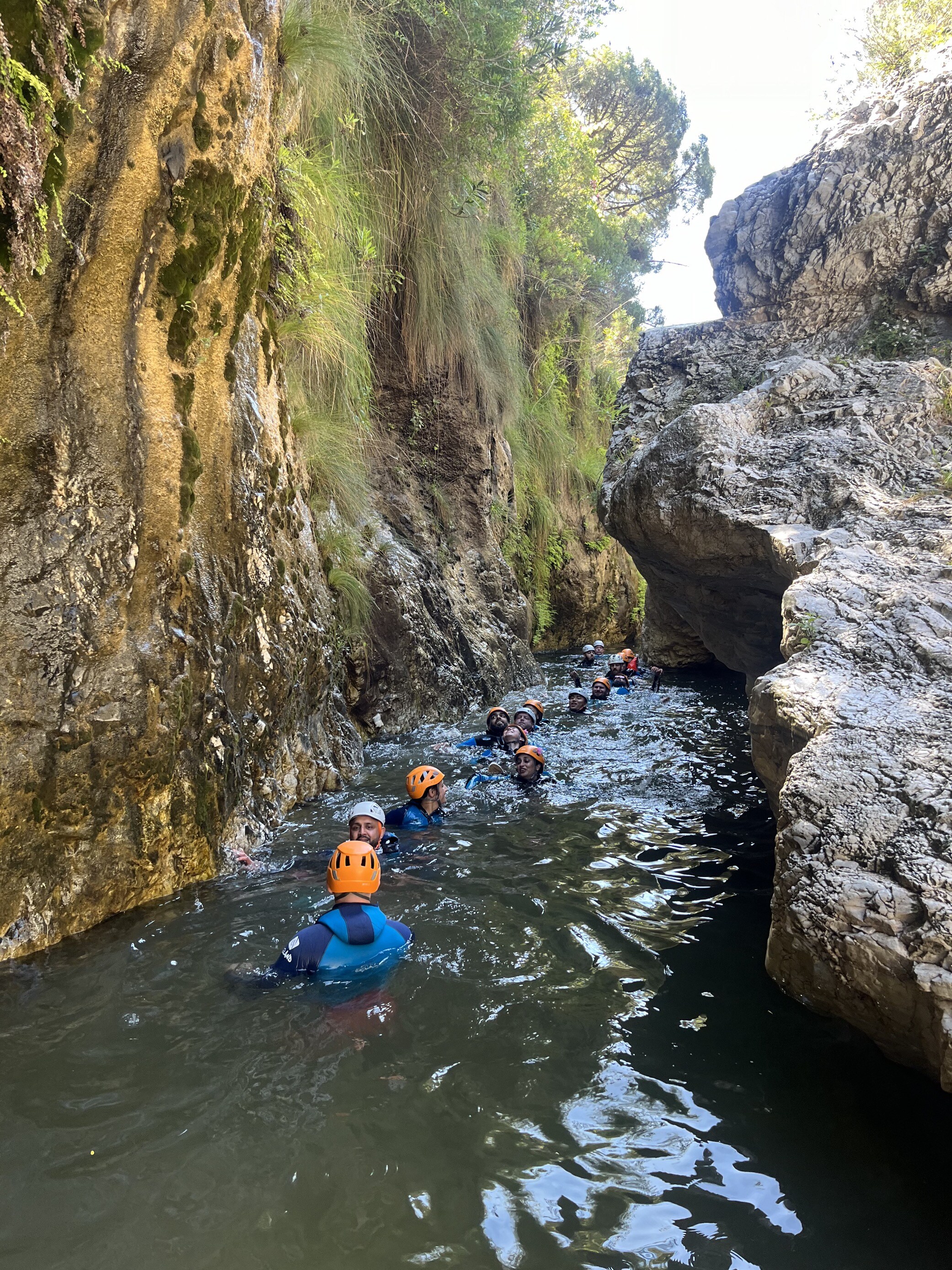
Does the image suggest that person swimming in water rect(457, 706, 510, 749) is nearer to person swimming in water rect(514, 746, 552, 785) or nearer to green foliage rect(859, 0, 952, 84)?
person swimming in water rect(514, 746, 552, 785)

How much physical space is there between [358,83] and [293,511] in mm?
4582

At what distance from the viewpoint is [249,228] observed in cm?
529

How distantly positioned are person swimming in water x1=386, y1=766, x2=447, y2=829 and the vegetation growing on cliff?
3.38 metres

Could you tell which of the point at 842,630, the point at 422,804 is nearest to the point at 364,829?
the point at 422,804

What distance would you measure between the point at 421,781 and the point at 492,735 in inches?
93.5

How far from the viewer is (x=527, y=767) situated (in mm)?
7082

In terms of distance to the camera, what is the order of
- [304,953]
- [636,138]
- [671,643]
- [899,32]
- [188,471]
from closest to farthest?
[304,953] → [188,471] → [899,32] → [671,643] → [636,138]

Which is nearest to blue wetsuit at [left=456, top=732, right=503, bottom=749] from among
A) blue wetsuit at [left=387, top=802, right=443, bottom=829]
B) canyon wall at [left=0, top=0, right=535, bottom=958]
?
blue wetsuit at [left=387, top=802, right=443, bottom=829]

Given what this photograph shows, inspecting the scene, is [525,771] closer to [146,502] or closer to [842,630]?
[842,630]

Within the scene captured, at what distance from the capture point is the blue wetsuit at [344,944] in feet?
12.1

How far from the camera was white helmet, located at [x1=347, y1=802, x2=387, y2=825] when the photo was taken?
4.75m

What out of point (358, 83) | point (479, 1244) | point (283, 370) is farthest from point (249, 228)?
point (479, 1244)

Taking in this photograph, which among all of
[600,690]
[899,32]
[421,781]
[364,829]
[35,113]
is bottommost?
[600,690]

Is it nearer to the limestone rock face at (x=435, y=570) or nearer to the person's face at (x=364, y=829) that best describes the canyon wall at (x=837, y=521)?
the person's face at (x=364, y=829)
